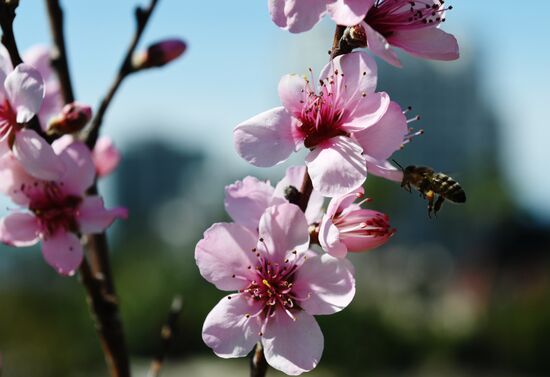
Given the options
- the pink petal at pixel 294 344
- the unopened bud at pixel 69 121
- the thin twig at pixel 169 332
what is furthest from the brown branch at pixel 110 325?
the pink petal at pixel 294 344

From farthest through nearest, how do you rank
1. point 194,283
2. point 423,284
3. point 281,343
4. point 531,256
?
point 531,256, point 423,284, point 194,283, point 281,343

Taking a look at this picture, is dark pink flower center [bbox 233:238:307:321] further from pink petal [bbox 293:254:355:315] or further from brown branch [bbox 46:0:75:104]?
brown branch [bbox 46:0:75:104]

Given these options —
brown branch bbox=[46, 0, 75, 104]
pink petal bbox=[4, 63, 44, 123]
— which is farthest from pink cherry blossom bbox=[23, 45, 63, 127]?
pink petal bbox=[4, 63, 44, 123]

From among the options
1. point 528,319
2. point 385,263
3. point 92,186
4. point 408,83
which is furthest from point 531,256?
point 408,83

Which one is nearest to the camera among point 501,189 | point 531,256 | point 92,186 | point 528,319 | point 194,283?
point 92,186

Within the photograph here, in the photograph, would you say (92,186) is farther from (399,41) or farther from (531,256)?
(531,256)
